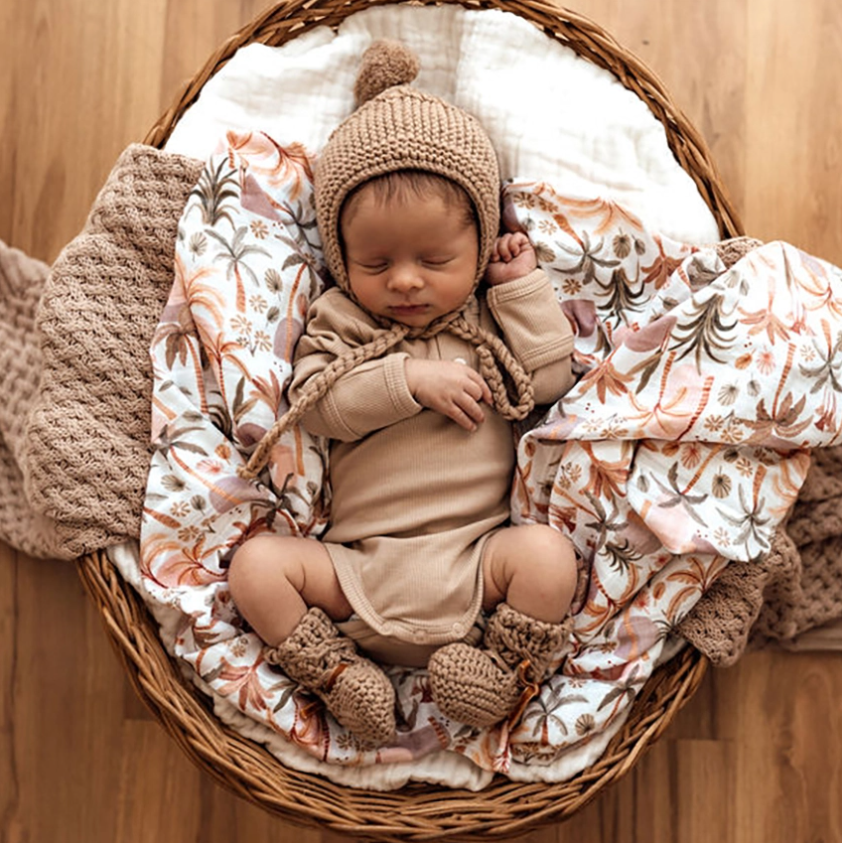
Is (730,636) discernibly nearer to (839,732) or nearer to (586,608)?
(586,608)

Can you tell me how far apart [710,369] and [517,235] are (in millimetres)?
304

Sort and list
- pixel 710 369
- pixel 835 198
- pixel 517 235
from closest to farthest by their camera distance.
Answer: pixel 710 369, pixel 517 235, pixel 835 198

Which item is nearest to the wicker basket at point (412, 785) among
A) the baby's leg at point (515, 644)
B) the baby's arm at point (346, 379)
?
the baby's leg at point (515, 644)

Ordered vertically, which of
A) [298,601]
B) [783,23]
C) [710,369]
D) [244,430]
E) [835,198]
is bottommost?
[298,601]

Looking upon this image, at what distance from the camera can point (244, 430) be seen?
4.23ft

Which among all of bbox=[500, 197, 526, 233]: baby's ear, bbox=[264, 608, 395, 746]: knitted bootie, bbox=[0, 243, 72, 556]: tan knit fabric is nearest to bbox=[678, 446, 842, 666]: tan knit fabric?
bbox=[264, 608, 395, 746]: knitted bootie

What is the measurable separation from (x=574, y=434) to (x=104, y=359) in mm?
584

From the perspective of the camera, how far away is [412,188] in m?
1.18

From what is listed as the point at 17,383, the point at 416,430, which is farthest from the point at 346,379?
the point at 17,383

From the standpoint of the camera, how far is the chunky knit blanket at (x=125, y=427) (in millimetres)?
1229

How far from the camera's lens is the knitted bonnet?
1193 mm

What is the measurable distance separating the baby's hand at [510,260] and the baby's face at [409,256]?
6 centimetres

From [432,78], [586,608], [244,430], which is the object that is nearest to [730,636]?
[586,608]

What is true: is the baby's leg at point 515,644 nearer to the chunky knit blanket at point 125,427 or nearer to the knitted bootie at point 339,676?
the knitted bootie at point 339,676
